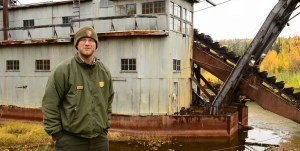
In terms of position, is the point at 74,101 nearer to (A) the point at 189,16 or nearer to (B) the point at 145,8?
(B) the point at 145,8

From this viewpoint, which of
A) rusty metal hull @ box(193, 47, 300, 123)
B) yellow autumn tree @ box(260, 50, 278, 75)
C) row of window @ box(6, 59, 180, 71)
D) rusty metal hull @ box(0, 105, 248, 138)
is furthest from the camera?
yellow autumn tree @ box(260, 50, 278, 75)

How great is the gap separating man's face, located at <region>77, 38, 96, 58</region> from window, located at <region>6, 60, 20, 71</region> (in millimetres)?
18228

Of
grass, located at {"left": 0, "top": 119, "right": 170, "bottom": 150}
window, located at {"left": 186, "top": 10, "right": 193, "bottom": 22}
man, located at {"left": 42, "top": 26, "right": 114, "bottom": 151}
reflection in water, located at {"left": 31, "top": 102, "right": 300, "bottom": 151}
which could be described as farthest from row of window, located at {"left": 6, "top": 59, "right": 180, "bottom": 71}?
man, located at {"left": 42, "top": 26, "right": 114, "bottom": 151}

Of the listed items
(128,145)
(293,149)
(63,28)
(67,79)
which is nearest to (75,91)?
(67,79)

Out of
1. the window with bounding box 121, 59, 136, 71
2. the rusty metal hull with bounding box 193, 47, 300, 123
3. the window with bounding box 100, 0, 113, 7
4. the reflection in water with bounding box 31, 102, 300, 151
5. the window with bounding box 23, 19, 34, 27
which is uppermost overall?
the window with bounding box 100, 0, 113, 7

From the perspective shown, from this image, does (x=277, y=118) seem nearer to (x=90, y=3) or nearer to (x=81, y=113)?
(x=90, y=3)

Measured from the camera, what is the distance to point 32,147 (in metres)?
14.3

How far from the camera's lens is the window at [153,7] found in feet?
54.5

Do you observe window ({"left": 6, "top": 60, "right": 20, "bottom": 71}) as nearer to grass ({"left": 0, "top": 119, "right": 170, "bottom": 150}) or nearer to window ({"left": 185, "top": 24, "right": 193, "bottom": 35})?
grass ({"left": 0, "top": 119, "right": 170, "bottom": 150})

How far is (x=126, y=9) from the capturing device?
1778 centimetres

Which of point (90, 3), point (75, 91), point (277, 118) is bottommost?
point (277, 118)

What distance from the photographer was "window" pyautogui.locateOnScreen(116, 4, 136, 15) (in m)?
17.7

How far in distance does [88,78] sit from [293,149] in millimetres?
12804

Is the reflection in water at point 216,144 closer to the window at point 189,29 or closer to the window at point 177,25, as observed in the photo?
the window at point 177,25
